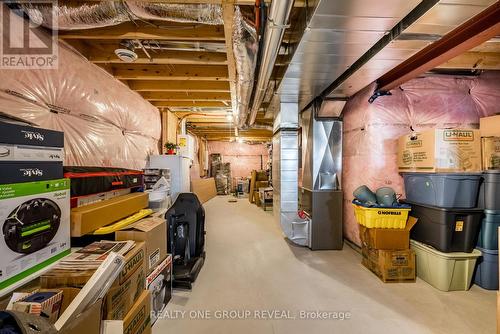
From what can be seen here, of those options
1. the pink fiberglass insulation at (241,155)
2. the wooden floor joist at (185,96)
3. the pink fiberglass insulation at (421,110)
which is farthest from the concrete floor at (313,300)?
the pink fiberglass insulation at (241,155)

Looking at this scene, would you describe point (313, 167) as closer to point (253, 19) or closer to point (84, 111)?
point (253, 19)

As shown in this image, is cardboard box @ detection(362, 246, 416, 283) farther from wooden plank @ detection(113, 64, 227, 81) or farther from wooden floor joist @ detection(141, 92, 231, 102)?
wooden floor joist @ detection(141, 92, 231, 102)

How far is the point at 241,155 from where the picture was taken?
413 inches

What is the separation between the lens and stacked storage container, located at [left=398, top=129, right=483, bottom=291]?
80.9 inches

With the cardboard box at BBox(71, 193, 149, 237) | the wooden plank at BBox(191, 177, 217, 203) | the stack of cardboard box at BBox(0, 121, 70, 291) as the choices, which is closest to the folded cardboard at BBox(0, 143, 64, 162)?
the stack of cardboard box at BBox(0, 121, 70, 291)

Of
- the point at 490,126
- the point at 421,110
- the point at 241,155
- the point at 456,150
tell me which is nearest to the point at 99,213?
the point at 456,150

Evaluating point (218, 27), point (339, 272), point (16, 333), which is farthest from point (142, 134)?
point (339, 272)

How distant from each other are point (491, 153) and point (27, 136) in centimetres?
363

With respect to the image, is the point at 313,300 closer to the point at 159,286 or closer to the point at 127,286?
the point at 159,286

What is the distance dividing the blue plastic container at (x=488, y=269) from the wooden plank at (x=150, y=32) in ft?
10.9

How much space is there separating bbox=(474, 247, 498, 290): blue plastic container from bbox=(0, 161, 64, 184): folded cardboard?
3580 mm

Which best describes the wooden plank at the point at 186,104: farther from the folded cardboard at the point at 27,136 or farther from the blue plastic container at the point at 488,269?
the blue plastic container at the point at 488,269

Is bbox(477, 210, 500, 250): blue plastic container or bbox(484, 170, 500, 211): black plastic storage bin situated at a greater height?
bbox(484, 170, 500, 211): black plastic storage bin

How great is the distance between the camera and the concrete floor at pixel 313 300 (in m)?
1.61
